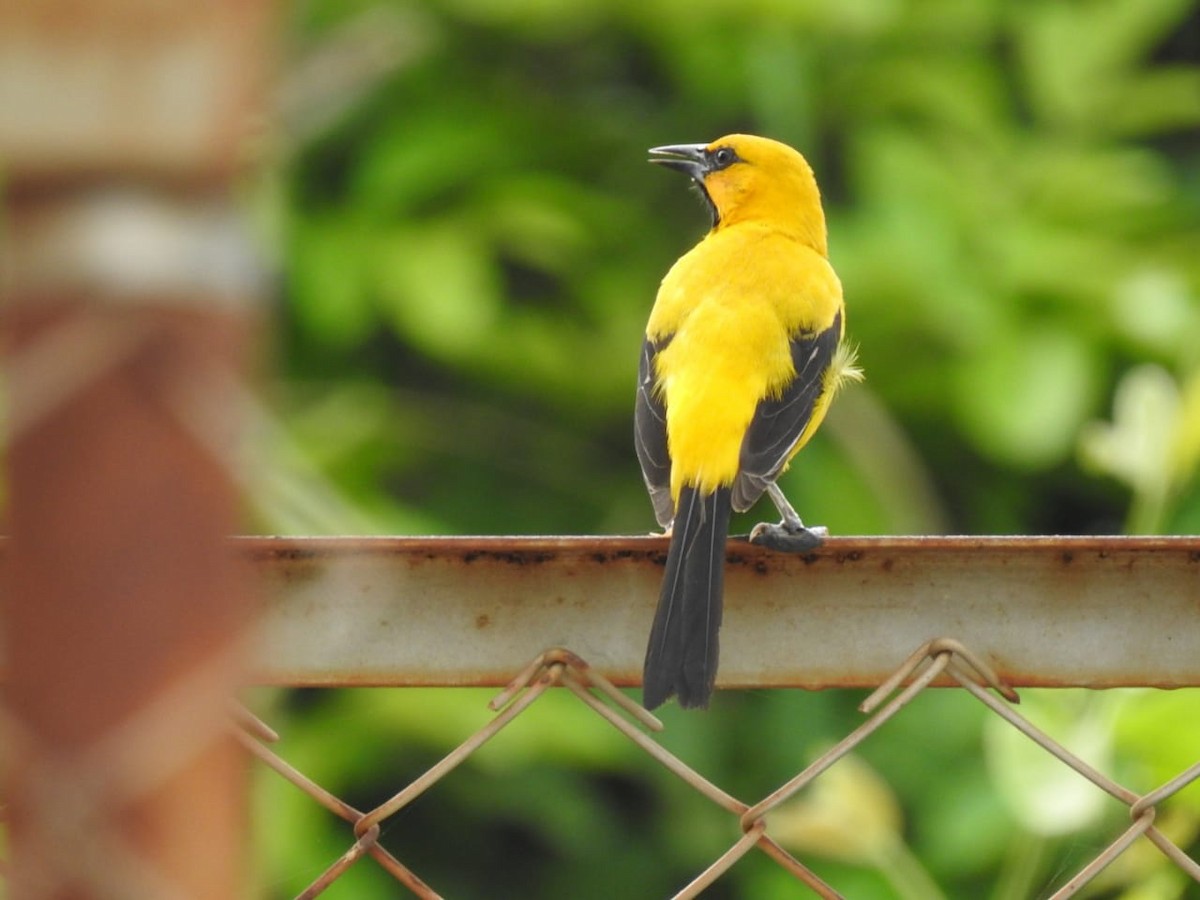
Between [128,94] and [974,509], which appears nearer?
[128,94]

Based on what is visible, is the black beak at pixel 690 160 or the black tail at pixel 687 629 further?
the black beak at pixel 690 160

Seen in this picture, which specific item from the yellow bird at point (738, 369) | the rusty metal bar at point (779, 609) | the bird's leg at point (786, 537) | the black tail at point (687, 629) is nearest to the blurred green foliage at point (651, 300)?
the yellow bird at point (738, 369)

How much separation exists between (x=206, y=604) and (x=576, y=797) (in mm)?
3732

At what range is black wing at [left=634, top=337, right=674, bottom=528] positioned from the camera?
3.06 meters

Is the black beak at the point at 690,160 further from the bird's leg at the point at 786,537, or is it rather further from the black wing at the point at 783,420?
the bird's leg at the point at 786,537

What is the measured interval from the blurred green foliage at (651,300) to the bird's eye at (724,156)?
16.2 inches

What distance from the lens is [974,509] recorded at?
4672 millimetres

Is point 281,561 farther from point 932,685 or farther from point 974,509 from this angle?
point 974,509

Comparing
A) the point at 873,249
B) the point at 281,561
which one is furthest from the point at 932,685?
the point at 873,249

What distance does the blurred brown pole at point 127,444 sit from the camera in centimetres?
68

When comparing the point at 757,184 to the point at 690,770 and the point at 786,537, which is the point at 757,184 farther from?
the point at 690,770

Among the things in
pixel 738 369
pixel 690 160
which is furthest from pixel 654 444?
pixel 690 160

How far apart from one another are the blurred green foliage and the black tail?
205 cm

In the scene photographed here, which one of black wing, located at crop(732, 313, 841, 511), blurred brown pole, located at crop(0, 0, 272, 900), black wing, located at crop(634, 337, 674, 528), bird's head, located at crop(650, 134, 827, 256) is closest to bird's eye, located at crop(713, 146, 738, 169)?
bird's head, located at crop(650, 134, 827, 256)
